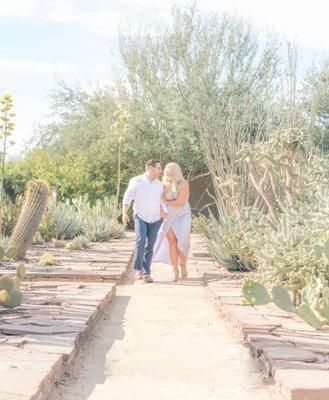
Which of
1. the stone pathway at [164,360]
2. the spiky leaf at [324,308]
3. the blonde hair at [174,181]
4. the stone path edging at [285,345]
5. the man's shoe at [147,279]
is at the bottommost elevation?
the man's shoe at [147,279]

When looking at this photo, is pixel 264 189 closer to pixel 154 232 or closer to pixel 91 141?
pixel 154 232

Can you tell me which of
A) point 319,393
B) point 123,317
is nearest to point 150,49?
point 123,317

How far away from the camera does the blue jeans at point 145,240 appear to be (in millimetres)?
11336

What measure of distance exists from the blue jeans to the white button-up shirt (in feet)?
0.27

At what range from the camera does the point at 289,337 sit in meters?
6.20

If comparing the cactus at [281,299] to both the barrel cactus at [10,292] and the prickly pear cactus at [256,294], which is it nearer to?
the prickly pear cactus at [256,294]

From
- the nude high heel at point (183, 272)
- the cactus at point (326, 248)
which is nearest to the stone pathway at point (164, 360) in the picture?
the cactus at point (326, 248)

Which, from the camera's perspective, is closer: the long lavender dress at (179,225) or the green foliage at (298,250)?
the green foliage at (298,250)

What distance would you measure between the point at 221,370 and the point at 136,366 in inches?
22.9

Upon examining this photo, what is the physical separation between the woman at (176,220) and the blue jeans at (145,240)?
34 cm

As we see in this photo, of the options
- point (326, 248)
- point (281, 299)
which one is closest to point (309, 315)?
point (281, 299)

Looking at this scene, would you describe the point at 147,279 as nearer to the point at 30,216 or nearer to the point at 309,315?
the point at 30,216

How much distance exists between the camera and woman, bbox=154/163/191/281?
1165 centimetres

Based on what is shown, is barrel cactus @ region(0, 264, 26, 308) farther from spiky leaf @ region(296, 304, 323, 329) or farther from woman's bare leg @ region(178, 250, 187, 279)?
woman's bare leg @ region(178, 250, 187, 279)
